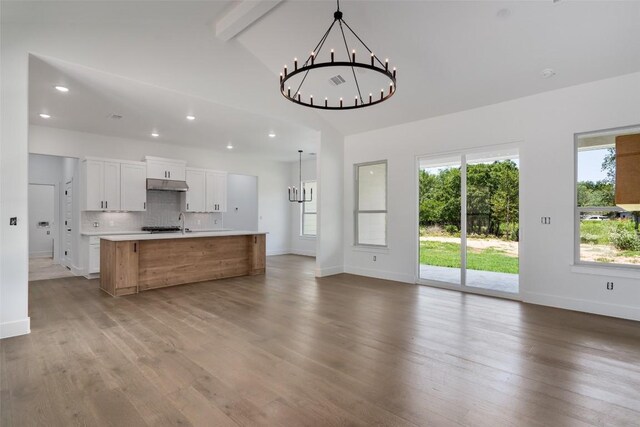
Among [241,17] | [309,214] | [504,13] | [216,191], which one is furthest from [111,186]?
[504,13]

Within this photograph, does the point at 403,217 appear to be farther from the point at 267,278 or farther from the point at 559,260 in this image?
the point at 267,278

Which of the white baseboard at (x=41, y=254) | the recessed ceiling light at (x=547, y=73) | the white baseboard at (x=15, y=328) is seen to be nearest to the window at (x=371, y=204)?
the recessed ceiling light at (x=547, y=73)

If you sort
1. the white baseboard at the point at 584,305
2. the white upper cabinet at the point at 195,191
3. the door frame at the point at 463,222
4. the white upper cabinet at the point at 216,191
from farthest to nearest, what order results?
the white upper cabinet at the point at 216,191, the white upper cabinet at the point at 195,191, the door frame at the point at 463,222, the white baseboard at the point at 584,305

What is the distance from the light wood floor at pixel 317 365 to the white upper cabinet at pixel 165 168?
3391mm

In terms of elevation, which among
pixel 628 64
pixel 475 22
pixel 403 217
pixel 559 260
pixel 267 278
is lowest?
pixel 267 278

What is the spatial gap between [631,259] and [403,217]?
322cm

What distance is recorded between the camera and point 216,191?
8.37 m

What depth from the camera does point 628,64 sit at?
12.8ft

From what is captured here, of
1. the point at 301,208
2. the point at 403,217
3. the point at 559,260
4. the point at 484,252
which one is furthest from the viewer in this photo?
the point at 301,208

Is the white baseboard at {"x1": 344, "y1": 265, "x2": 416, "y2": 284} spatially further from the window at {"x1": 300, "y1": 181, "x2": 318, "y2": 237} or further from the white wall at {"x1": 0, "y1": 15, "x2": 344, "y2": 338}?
the white wall at {"x1": 0, "y1": 15, "x2": 344, "y2": 338}

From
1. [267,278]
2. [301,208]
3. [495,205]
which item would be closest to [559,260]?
[495,205]

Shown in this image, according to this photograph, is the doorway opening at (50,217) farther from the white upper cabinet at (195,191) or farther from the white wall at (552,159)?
the white wall at (552,159)

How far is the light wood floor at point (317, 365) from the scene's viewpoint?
2.07 m

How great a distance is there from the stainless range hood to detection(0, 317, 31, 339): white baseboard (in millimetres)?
4131
